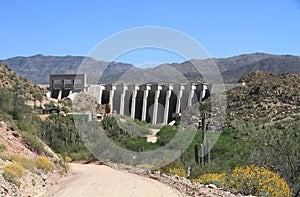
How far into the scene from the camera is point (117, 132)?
4850 cm

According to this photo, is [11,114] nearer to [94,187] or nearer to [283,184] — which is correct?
[94,187]

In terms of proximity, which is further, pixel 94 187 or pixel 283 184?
pixel 94 187

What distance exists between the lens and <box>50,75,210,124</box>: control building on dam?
2837 inches

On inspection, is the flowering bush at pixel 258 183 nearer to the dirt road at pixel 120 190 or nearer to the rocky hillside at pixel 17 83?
the dirt road at pixel 120 190

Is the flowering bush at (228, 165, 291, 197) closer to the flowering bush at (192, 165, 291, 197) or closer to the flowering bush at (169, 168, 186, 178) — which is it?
the flowering bush at (192, 165, 291, 197)

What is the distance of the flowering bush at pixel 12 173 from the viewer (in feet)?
54.3

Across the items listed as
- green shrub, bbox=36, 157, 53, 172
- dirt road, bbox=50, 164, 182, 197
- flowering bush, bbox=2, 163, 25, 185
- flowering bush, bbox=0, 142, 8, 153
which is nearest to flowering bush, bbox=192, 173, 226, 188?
dirt road, bbox=50, 164, 182, 197

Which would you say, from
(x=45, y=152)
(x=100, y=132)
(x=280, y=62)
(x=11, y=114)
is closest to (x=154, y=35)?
(x=45, y=152)

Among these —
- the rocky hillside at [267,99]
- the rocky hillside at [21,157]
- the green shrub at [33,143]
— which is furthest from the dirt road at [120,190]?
the rocky hillside at [267,99]

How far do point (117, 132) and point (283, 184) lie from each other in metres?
34.9

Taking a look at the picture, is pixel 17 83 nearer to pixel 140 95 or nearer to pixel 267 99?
pixel 140 95

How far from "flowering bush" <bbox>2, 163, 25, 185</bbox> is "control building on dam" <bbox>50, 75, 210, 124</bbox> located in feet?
173

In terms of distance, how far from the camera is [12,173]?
16.9 metres

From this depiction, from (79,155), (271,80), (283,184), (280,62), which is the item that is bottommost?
(79,155)
